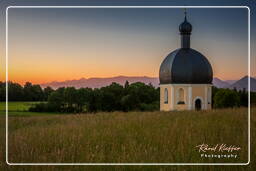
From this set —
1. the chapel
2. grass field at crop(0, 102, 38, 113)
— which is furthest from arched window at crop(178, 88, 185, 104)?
grass field at crop(0, 102, 38, 113)

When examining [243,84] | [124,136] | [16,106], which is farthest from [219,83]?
[16,106]

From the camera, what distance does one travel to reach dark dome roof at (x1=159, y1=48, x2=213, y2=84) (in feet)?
16.7

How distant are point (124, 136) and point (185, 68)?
5.81ft

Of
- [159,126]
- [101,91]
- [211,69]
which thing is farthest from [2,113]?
[211,69]

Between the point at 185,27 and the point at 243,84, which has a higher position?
the point at 185,27

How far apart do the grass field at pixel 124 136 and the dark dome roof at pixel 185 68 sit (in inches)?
24.3

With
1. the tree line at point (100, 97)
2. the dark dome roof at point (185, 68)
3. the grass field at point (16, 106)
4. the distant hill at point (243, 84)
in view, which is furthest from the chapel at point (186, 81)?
the grass field at point (16, 106)

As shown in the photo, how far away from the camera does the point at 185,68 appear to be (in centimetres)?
581

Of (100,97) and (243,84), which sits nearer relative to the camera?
(243,84)

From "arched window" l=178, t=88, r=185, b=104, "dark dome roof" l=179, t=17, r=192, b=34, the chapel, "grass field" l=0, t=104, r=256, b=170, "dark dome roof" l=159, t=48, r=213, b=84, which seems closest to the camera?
"grass field" l=0, t=104, r=256, b=170

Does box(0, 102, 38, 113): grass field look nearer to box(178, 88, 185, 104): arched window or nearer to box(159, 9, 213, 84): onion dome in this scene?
box(159, 9, 213, 84): onion dome

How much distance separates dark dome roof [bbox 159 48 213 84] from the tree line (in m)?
0.30

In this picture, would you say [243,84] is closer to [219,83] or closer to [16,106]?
[219,83]

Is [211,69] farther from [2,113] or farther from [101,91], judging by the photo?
[2,113]
